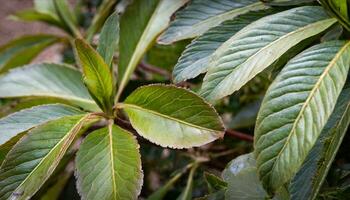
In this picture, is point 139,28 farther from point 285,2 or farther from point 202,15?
point 285,2

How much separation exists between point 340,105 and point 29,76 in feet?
1.85

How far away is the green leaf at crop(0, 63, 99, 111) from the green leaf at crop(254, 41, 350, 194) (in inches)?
16.2

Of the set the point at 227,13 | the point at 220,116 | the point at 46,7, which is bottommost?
the point at 220,116

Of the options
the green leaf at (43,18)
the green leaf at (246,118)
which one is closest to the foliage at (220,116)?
the green leaf at (246,118)

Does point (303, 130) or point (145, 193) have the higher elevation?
point (303, 130)

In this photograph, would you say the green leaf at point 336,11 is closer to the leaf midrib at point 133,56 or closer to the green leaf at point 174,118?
the green leaf at point 174,118

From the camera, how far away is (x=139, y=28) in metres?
0.93

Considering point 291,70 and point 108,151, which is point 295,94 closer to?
point 291,70

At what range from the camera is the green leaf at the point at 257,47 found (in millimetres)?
582

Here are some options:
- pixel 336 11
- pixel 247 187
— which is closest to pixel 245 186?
pixel 247 187

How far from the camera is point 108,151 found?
25.3 inches

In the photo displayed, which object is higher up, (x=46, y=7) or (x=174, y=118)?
(x=46, y=7)

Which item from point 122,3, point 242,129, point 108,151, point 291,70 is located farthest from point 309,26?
point 122,3

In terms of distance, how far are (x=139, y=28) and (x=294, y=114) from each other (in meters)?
0.48
